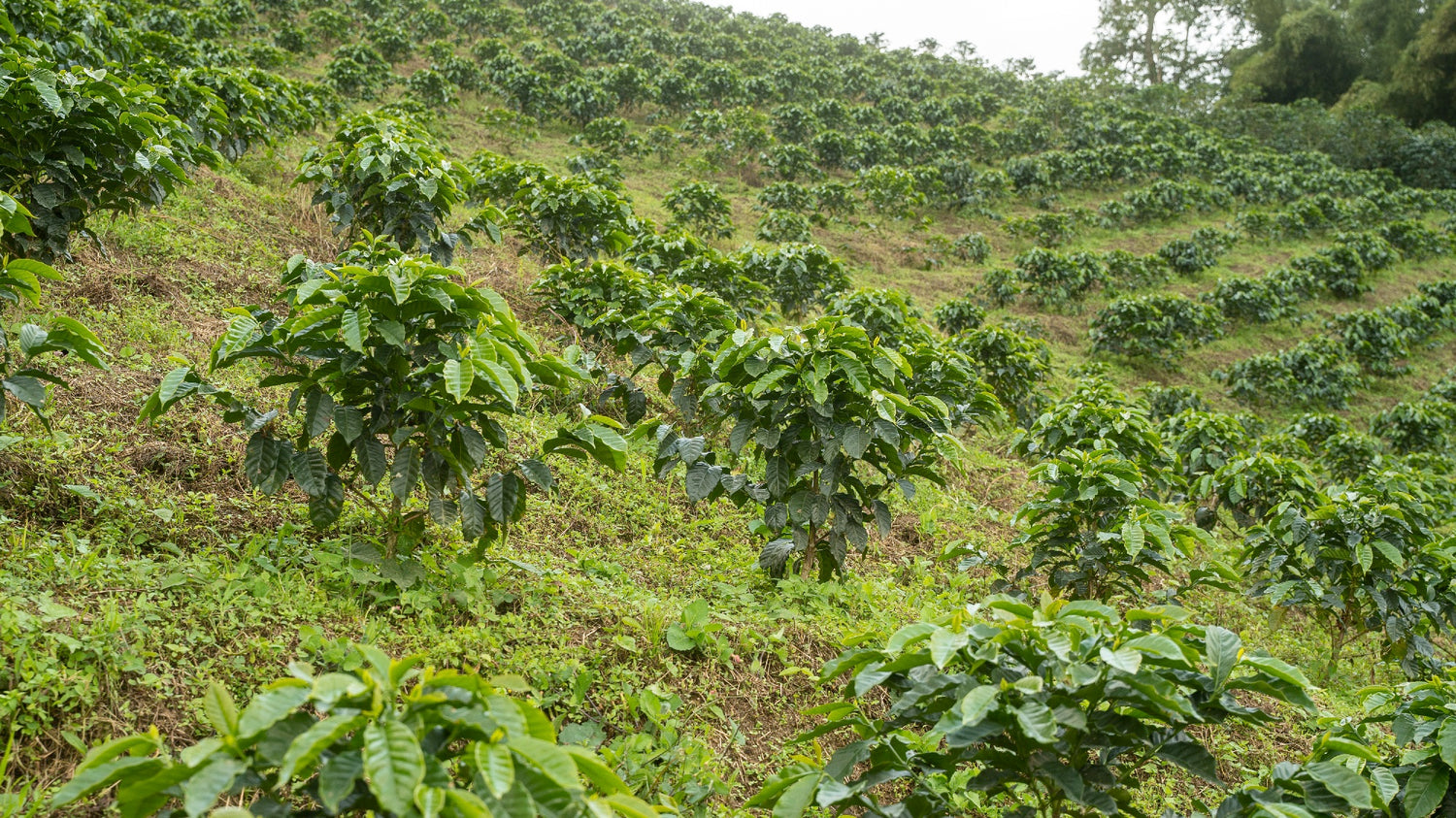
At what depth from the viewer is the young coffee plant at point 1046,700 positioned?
162 centimetres

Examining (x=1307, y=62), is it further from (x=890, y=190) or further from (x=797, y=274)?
(x=797, y=274)

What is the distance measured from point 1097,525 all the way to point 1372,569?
1920mm

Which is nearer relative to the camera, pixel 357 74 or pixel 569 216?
pixel 569 216

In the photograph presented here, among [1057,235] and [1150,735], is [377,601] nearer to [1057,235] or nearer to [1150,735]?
[1150,735]

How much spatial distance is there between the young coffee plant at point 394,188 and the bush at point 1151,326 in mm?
9919

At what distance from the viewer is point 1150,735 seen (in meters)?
1.76

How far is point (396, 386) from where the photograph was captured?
108 inches

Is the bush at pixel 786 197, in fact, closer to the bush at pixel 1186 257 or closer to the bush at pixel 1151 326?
the bush at pixel 1151 326

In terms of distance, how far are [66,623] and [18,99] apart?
2.73 metres

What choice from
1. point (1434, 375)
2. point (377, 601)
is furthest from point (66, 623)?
point (1434, 375)

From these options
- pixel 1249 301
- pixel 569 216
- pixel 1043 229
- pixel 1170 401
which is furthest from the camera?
pixel 1043 229

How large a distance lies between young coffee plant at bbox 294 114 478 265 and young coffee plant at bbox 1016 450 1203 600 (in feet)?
13.1

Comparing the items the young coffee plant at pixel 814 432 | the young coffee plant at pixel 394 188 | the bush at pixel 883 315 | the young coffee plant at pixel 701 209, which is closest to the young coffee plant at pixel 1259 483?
the bush at pixel 883 315

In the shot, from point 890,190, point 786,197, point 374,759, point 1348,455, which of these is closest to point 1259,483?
point 1348,455
